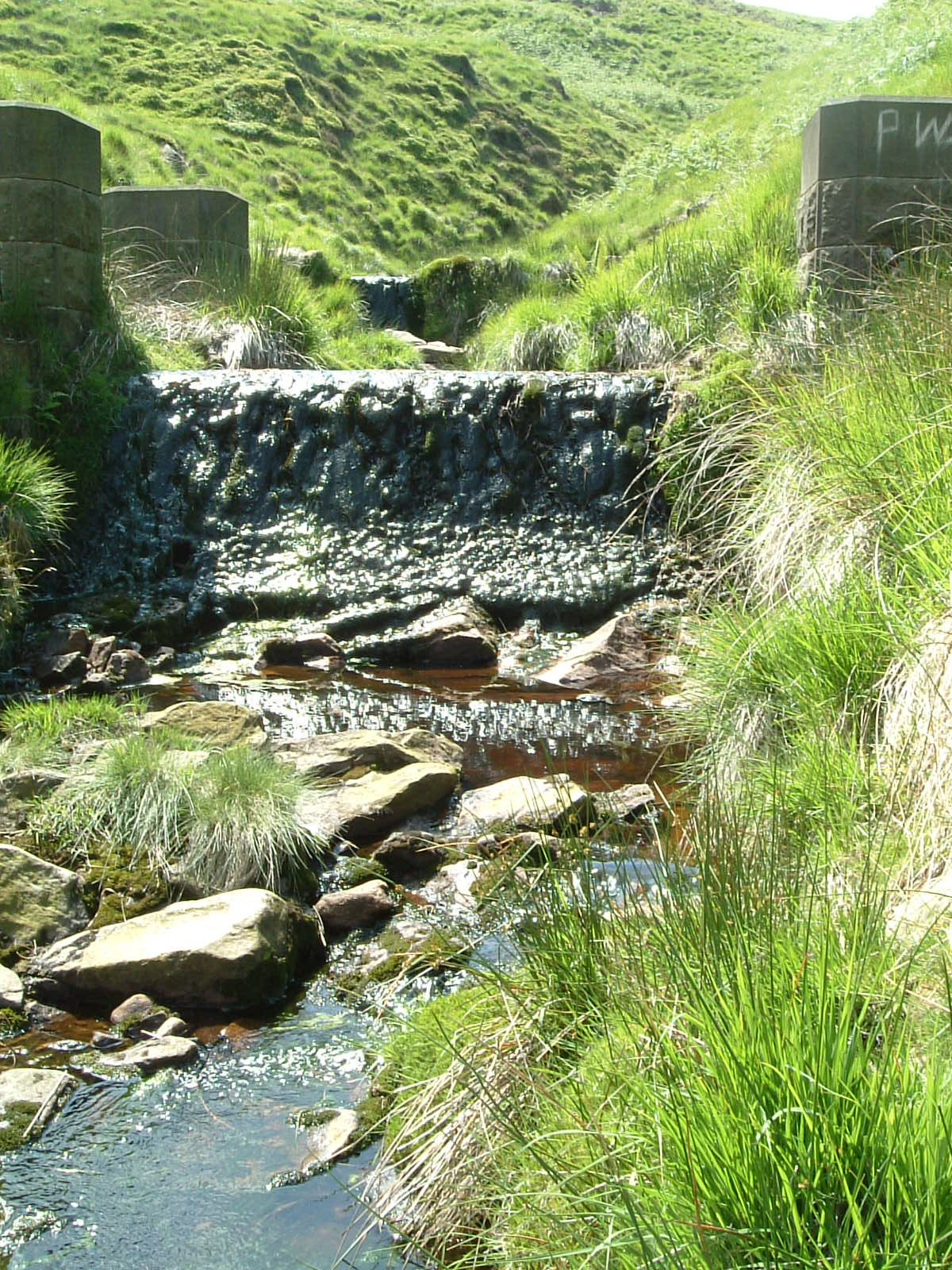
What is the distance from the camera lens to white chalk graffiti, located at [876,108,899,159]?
802 centimetres

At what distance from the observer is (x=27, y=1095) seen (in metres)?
3.09

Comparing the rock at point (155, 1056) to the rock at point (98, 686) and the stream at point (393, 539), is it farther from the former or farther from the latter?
the rock at point (98, 686)

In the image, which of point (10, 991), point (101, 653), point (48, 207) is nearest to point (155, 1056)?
point (10, 991)

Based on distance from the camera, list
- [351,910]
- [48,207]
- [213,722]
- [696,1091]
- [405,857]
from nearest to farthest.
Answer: [696,1091] → [351,910] → [405,857] → [213,722] → [48,207]

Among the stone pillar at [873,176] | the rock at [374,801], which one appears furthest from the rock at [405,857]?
the stone pillar at [873,176]

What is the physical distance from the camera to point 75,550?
8.14m

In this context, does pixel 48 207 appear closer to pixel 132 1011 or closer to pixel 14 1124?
pixel 132 1011

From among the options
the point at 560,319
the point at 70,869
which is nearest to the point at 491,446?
the point at 560,319

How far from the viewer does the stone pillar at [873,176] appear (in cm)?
802

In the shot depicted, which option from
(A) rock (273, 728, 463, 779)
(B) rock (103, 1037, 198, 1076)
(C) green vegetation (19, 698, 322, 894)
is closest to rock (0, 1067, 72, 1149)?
(B) rock (103, 1037, 198, 1076)

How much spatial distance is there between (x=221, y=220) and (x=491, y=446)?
3927mm

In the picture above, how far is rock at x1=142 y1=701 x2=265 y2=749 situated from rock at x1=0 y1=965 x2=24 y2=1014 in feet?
5.20

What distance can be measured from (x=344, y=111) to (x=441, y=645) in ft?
88.2

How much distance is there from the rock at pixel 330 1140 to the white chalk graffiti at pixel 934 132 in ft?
23.7
